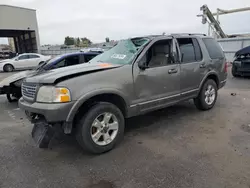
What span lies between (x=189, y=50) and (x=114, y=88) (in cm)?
231

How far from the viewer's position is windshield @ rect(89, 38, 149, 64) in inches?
159

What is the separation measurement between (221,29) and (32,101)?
25.2 m

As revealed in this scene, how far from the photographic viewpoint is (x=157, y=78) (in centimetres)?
414

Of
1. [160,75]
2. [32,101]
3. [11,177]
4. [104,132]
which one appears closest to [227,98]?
[160,75]

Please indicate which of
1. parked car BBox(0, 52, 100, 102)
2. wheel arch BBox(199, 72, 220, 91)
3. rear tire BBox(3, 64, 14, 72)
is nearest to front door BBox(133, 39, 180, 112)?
wheel arch BBox(199, 72, 220, 91)

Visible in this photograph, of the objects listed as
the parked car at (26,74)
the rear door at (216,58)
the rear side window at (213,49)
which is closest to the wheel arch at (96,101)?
the rear door at (216,58)

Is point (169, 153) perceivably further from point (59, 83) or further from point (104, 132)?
point (59, 83)

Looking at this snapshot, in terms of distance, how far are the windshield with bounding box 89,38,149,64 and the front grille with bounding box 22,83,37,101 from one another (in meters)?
1.47

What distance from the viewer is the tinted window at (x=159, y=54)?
13.8 ft

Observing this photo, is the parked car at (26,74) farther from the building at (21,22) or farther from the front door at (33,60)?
the building at (21,22)

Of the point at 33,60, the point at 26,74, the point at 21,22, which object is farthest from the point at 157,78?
the point at 21,22

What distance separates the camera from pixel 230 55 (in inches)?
632

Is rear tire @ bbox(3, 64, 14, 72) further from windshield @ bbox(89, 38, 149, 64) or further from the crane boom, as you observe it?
the crane boom

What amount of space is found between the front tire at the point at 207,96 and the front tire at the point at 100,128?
2.51 metres
